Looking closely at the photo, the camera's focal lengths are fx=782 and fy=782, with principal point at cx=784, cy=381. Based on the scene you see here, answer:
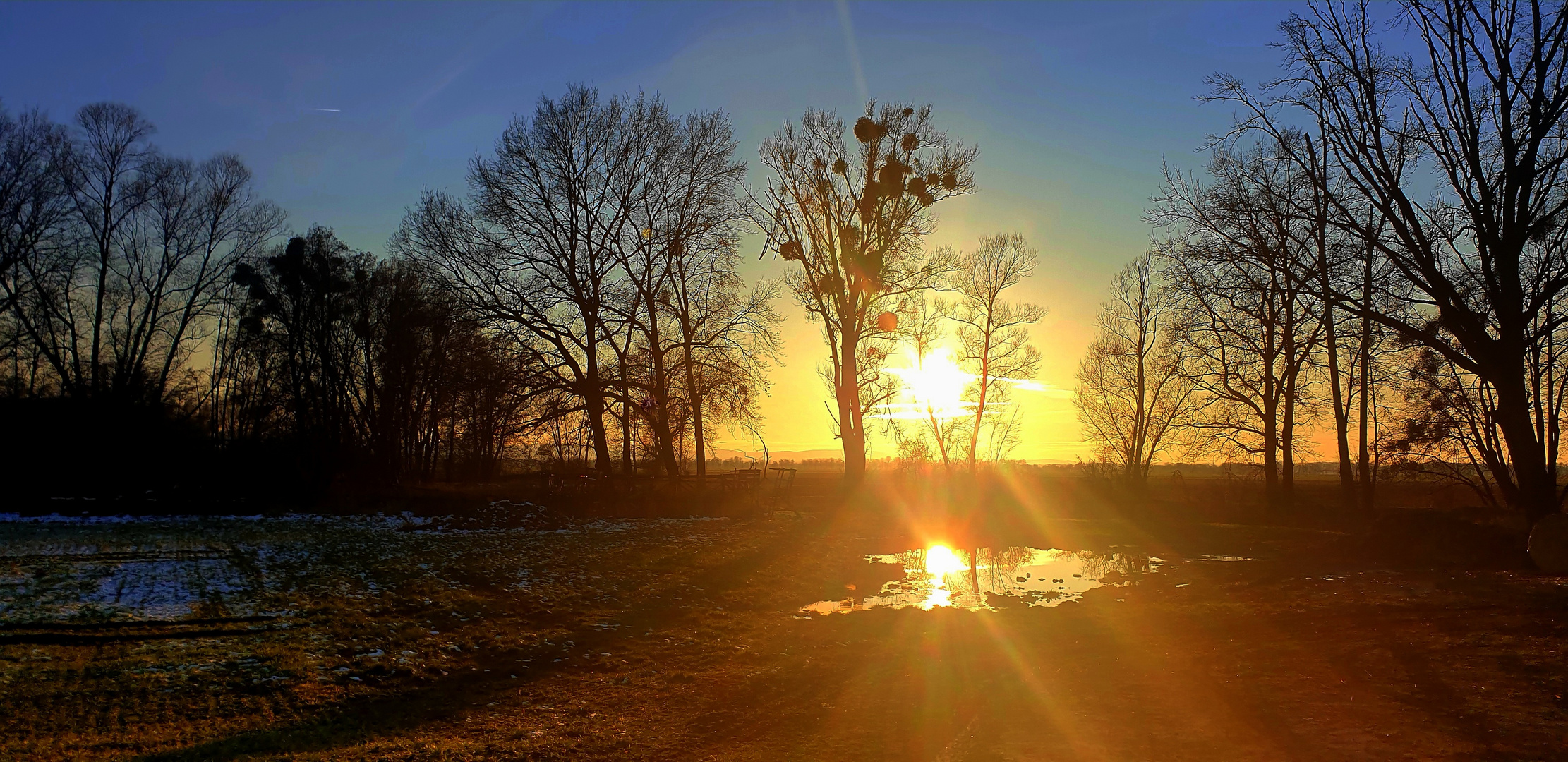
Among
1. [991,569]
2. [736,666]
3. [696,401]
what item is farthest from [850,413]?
[736,666]

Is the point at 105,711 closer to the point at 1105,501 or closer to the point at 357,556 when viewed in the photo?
the point at 357,556

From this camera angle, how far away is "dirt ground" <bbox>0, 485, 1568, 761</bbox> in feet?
18.7

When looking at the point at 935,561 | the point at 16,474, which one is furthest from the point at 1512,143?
the point at 16,474

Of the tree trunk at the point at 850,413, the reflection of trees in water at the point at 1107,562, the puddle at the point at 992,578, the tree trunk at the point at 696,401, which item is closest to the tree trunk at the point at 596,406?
the tree trunk at the point at 696,401

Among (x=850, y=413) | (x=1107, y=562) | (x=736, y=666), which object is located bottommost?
(x=1107, y=562)

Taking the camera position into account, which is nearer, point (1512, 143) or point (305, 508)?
point (1512, 143)

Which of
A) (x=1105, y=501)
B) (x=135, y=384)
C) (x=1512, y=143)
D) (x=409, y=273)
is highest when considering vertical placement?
(x=409, y=273)

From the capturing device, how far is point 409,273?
35.5 m

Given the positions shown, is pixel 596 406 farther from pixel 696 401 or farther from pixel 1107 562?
pixel 1107 562

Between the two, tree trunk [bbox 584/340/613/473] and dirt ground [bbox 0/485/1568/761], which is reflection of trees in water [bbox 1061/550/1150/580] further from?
tree trunk [bbox 584/340/613/473]

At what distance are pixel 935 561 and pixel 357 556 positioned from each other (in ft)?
35.6

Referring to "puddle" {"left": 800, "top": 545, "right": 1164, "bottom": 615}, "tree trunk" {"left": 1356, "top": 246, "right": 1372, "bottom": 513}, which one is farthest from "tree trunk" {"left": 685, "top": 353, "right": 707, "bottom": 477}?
"tree trunk" {"left": 1356, "top": 246, "right": 1372, "bottom": 513}

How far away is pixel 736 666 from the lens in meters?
8.52

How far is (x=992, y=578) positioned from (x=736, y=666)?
23.5 ft
